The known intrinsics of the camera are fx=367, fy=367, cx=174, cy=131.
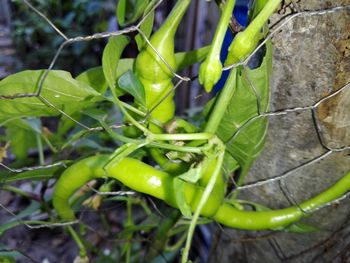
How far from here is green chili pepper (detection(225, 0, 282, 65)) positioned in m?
0.27

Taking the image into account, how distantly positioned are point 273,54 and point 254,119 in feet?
0.23

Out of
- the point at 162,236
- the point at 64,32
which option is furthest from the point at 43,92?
the point at 64,32

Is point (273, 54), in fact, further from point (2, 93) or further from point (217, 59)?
point (2, 93)

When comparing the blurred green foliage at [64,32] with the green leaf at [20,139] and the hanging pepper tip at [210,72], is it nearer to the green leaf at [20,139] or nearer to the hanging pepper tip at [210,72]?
the green leaf at [20,139]

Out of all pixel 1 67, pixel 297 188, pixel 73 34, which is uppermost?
pixel 297 188

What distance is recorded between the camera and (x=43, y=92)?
13.0 inches

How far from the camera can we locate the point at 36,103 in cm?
35

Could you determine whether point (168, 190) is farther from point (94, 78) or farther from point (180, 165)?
point (94, 78)

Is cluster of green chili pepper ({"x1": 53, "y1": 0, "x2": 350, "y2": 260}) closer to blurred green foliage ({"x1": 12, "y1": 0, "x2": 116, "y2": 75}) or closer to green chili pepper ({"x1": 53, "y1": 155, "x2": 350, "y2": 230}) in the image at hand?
green chili pepper ({"x1": 53, "y1": 155, "x2": 350, "y2": 230})

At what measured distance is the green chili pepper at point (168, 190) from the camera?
0.35 m

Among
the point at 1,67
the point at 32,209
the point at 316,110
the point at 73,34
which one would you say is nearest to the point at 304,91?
the point at 316,110

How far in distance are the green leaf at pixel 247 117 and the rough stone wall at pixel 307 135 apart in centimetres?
3

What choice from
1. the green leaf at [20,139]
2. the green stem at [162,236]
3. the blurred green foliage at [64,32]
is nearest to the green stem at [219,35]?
the green stem at [162,236]

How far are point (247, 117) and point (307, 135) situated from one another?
0.08 m
